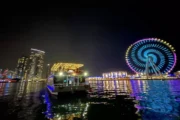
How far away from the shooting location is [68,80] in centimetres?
2462

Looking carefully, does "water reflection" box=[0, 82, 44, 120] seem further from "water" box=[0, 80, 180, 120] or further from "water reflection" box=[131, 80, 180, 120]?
"water reflection" box=[131, 80, 180, 120]

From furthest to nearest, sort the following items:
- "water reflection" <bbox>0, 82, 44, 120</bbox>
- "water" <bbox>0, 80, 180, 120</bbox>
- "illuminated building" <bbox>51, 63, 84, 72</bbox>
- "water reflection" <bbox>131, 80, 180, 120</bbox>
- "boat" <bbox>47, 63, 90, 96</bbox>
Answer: "illuminated building" <bbox>51, 63, 84, 72</bbox>
"boat" <bbox>47, 63, 90, 96</bbox>
"water reflection" <bbox>0, 82, 44, 120</bbox>
"water" <bbox>0, 80, 180, 120</bbox>
"water reflection" <bbox>131, 80, 180, 120</bbox>

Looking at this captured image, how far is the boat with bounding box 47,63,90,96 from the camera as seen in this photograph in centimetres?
2135

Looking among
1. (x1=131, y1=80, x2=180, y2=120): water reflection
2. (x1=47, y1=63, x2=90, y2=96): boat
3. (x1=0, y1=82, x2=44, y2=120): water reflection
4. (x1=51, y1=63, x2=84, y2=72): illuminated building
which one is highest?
(x1=51, y1=63, x2=84, y2=72): illuminated building

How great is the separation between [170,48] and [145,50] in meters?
12.6

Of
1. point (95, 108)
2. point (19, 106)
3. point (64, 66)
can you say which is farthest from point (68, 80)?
point (95, 108)

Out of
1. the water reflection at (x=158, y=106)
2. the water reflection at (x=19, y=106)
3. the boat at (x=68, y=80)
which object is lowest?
the water reflection at (x=19, y=106)

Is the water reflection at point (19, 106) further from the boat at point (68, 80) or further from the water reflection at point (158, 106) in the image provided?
the water reflection at point (158, 106)

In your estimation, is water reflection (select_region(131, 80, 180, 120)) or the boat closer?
water reflection (select_region(131, 80, 180, 120))

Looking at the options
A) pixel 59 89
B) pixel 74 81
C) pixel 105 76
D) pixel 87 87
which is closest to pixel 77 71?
pixel 74 81

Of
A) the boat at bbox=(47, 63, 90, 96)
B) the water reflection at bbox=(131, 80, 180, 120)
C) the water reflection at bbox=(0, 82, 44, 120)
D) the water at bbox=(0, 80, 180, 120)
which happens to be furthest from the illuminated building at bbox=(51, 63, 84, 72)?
the water reflection at bbox=(131, 80, 180, 120)

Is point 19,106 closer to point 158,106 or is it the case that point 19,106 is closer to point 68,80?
point 68,80

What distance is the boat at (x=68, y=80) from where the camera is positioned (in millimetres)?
21350

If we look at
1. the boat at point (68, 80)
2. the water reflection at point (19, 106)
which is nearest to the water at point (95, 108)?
the water reflection at point (19, 106)
